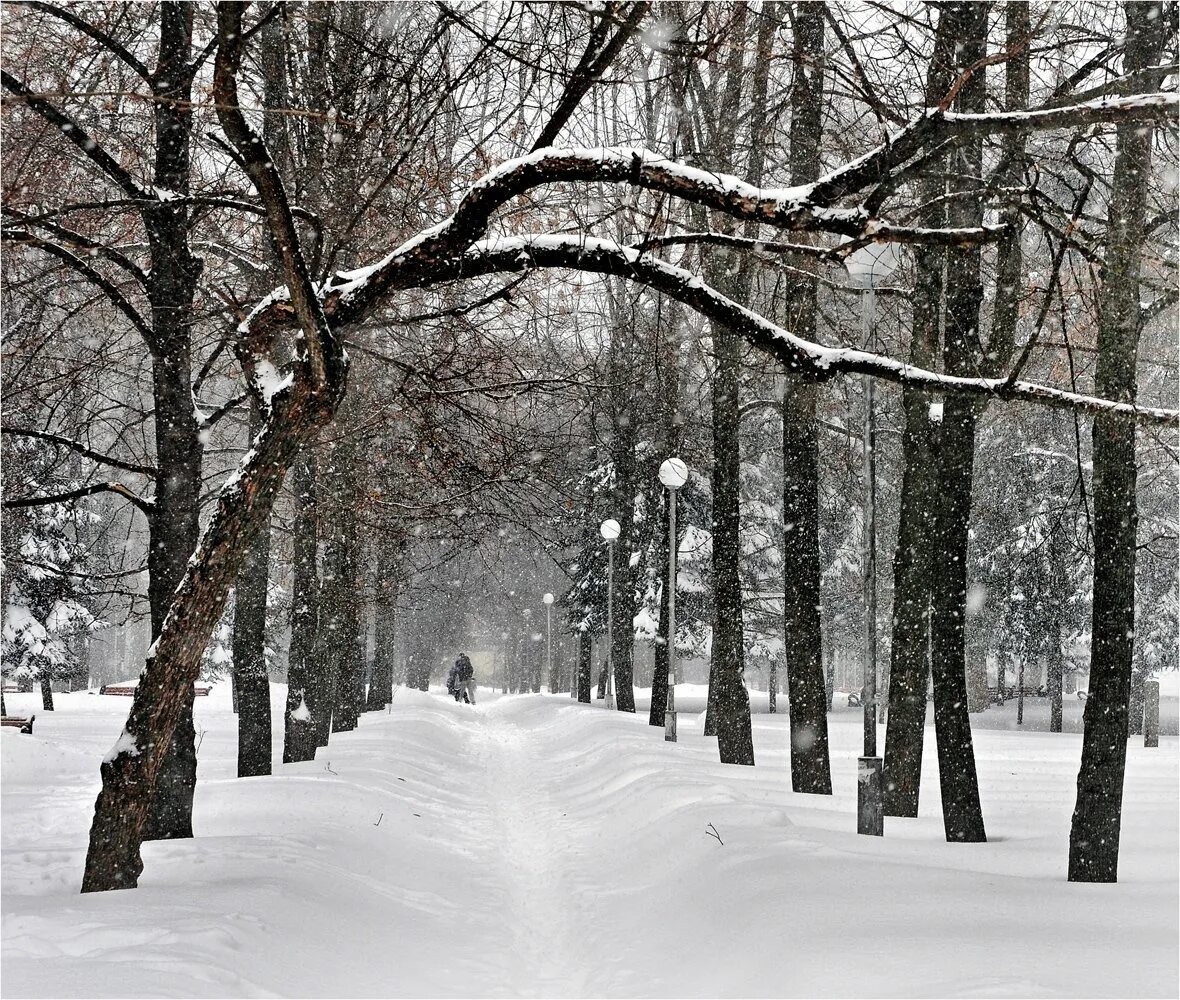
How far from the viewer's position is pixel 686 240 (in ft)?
20.2

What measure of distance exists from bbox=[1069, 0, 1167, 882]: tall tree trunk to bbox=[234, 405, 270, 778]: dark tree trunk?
944cm

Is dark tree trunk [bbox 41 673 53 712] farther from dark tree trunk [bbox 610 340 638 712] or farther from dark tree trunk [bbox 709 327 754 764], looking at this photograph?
dark tree trunk [bbox 709 327 754 764]

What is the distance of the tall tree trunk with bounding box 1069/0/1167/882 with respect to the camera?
749cm

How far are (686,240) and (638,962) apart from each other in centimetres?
438

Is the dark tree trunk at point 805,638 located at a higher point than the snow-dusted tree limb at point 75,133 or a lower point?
lower

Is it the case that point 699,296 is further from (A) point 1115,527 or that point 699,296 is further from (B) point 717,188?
(A) point 1115,527

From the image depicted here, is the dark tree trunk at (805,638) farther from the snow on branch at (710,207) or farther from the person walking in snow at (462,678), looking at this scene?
the person walking in snow at (462,678)

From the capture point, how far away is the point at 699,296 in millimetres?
6418

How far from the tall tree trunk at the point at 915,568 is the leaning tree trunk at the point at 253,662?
7.54 meters

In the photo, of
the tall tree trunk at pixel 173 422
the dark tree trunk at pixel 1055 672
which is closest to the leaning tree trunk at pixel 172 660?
the tall tree trunk at pixel 173 422

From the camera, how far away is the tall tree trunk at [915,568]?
10.2 m

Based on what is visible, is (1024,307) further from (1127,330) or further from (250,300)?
(250,300)

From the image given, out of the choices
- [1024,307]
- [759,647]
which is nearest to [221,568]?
[1024,307]

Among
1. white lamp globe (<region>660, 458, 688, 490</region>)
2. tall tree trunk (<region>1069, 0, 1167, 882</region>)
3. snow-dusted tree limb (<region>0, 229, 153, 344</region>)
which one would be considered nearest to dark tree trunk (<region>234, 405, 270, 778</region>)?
snow-dusted tree limb (<region>0, 229, 153, 344</region>)
